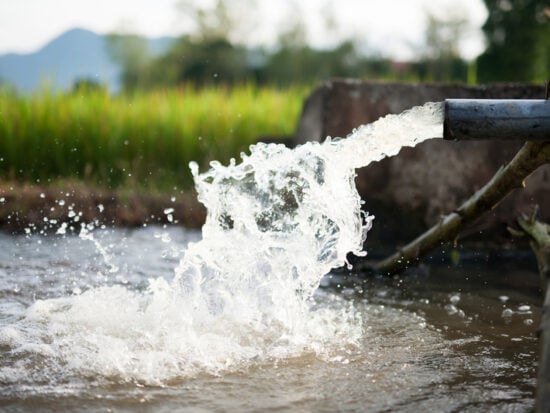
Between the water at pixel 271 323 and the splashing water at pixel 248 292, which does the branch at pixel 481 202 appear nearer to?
the water at pixel 271 323

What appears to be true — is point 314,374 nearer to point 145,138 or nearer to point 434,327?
point 434,327

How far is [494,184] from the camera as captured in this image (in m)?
3.73

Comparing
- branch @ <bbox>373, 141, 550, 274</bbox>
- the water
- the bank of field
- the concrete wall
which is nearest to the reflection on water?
the water

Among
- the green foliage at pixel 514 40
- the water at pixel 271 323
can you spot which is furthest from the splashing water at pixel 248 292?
the green foliage at pixel 514 40

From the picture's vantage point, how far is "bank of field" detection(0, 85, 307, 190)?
26.3 feet

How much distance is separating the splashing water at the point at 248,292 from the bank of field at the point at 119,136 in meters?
3.85

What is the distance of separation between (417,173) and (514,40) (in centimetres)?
1023

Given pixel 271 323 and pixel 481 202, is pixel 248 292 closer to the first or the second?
pixel 271 323

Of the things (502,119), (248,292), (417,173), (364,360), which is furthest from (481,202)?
(417,173)

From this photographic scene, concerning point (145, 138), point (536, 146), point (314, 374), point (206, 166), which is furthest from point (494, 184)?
point (145, 138)

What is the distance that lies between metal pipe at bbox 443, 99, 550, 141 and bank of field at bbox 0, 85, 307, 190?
→ 524 centimetres

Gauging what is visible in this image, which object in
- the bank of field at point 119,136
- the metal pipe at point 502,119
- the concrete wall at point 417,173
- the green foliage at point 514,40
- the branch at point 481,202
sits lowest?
the branch at point 481,202

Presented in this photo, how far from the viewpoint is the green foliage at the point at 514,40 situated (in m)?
15.0

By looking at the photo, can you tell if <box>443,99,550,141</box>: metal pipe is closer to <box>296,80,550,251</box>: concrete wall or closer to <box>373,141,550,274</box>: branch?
<box>373,141,550,274</box>: branch
